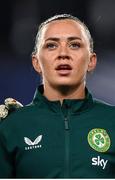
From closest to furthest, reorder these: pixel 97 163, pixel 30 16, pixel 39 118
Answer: pixel 97 163
pixel 39 118
pixel 30 16

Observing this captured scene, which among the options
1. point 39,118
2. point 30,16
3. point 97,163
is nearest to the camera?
point 97,163

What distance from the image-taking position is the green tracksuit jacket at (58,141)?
1234mm

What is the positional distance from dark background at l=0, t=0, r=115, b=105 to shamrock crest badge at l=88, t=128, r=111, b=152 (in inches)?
21.8

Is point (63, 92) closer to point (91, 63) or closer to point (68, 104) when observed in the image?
point (68, 104)

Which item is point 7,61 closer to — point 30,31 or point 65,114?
point 30,31

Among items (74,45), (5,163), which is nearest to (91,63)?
(74,45)

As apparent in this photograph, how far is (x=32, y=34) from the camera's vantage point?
6.21 ft

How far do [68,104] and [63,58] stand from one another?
0.14m

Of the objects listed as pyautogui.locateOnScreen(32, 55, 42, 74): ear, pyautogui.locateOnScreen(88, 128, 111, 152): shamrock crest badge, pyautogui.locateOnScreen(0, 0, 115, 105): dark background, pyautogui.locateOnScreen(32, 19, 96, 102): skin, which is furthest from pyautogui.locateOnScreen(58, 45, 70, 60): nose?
pyautogui.locateOnScreen(0, 0, 115, 105): dark background

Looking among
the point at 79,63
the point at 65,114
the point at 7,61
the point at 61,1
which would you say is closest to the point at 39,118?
the point at 65,114

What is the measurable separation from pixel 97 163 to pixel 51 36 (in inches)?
16.7

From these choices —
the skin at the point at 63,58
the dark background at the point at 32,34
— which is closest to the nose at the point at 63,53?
the skin at the point at 63,58

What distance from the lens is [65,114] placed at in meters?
1.33

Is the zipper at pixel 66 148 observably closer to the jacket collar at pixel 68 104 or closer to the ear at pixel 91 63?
the jacket collar at pixel 68 104
